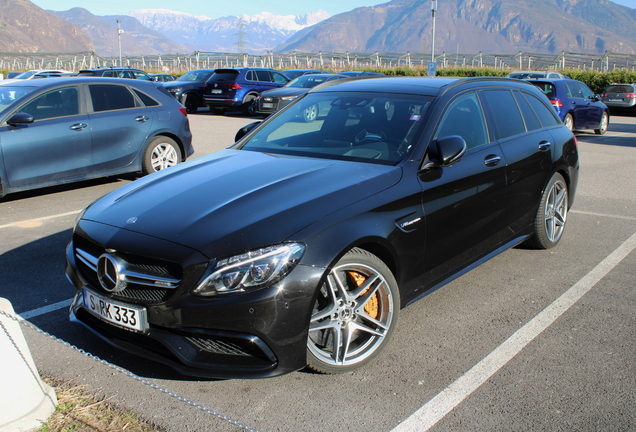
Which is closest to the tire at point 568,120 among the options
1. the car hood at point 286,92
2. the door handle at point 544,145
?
the car hood at point 286,92

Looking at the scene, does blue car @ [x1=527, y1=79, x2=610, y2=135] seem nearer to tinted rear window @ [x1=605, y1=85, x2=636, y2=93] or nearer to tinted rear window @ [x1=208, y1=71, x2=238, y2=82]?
tinted rear window @ [x1=605, y1=85, x2=636, y2=93]

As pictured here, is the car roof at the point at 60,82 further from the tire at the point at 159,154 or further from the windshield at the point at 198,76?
the windshield at the point at 198,76

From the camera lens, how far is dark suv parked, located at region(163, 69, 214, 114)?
20.9m

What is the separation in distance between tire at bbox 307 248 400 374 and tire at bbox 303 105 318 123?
163 cm

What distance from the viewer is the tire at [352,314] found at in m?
2.92

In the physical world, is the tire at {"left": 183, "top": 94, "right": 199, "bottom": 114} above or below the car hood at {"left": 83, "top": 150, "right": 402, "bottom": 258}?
above

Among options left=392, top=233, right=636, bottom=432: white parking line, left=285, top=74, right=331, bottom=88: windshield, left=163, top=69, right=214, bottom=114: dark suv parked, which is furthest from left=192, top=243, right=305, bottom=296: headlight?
left=163, top=69, right=214, bottom=114: dark suv parked

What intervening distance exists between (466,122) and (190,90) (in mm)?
18654

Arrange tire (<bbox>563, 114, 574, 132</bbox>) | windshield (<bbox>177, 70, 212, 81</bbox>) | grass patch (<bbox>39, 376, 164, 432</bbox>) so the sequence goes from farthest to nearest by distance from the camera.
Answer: windshield (<bbox>177, 70, 212, 81</bbox>), tire (<bbox>563, 114, 574, 132</bbox>), grass patch (<bbox>39, 376, 164, 432</bbox>)

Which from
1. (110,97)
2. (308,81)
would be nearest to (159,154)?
(110,97)

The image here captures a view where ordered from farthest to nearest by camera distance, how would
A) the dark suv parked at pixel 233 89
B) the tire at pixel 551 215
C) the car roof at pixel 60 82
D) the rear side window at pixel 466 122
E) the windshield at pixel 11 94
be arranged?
the dark suv parked at pixel 233 89, the car roof at pixel 60 82, the windshield at pixel 11 94, the tire at pixel 551 215, the rear side window at pixel 466 122

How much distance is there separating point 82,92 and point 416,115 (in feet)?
18.7

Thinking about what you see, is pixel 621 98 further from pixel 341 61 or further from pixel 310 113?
pixel 341 61

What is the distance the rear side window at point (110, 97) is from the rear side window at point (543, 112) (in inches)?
228
